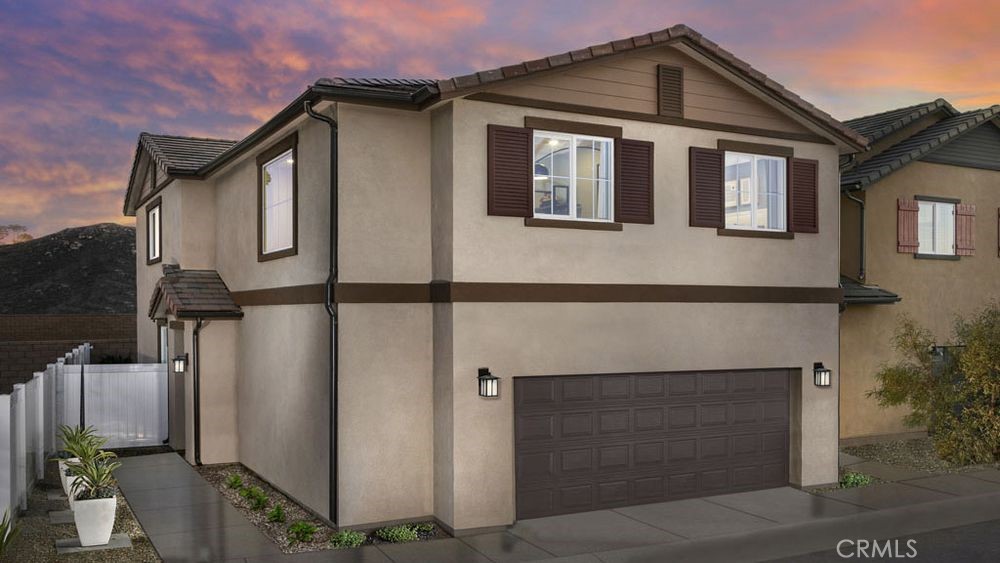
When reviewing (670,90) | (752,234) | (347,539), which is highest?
(670,90)

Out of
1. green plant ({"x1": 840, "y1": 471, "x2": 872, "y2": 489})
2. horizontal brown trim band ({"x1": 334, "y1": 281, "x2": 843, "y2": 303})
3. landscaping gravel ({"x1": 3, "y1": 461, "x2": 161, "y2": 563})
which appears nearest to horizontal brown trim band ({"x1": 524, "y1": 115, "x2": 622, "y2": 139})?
horizontal brown trim band ({"x1": 334, "y1": 281, "x2": 843, "y2": 303})

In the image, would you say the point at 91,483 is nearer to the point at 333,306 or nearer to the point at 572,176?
the point at 333,306

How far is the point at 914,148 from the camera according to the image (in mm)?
17250

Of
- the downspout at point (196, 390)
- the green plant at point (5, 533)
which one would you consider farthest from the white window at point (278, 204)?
the green plant at point (5, 533)

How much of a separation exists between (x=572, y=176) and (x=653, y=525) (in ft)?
16.2

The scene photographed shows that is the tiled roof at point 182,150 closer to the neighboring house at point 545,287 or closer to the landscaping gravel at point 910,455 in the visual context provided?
the neighboring house at point 545,287

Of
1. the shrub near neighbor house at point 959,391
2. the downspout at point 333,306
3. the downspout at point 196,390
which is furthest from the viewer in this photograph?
the downspout at point 196,390

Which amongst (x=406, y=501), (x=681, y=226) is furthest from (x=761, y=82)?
(x=406, y=501)

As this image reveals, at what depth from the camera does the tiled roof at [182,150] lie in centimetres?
1688

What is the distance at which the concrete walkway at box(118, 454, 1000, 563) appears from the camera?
10.0m

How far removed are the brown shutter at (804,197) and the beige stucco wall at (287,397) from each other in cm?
772

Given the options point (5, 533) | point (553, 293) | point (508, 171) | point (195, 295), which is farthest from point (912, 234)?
point (5, 533)

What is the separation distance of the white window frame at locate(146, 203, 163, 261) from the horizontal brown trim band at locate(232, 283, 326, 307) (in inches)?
195

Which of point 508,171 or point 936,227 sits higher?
point 508,171
